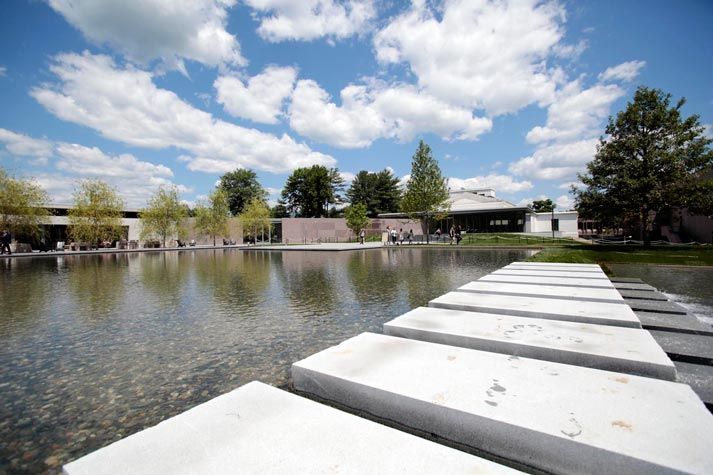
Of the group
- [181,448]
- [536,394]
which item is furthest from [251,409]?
[536,394]

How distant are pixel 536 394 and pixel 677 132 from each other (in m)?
27.1

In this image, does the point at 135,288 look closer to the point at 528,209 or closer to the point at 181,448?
the point at 181,448

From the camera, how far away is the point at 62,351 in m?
5.09

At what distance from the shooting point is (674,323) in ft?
15.8

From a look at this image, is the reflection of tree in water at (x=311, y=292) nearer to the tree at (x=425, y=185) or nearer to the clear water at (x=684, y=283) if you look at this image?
the clear water at (x=684, y=283)

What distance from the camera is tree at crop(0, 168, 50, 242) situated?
1302 inches

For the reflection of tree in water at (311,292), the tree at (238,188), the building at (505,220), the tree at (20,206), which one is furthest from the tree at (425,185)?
the tree at (238,188)

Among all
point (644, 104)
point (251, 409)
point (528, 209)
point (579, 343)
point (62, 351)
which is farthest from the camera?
point (528, 209)

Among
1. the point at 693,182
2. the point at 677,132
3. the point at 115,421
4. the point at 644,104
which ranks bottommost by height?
the point at 115,421

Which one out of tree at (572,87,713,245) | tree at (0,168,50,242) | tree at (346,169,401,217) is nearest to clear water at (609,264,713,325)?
tree at (572,87,713,245)

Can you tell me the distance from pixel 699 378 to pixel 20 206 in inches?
1871

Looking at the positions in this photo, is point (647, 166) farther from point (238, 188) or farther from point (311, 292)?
point (238, 188)

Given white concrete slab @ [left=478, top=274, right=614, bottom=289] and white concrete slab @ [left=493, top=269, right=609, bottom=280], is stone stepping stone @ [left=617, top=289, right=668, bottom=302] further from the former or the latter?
white concrete slab @ [left=493, top=269, right=609, bottom=280]

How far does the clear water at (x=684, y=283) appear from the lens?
6883 mm
